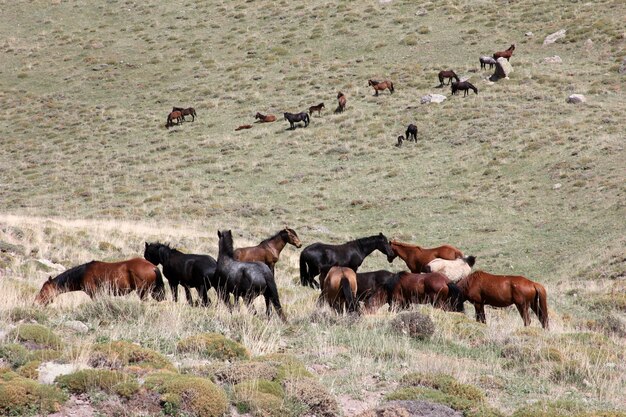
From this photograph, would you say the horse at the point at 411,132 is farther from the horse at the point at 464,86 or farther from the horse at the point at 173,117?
the horse at the point at 173,117

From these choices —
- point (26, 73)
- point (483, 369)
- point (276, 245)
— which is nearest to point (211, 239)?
point (276, 245)

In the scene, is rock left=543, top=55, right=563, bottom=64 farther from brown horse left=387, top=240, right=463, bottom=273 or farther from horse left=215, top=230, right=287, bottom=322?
horse left=215, top=230, right=287, bottom=322

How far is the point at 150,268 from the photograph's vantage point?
13977 millimetres

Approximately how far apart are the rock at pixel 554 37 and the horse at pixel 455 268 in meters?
45.8

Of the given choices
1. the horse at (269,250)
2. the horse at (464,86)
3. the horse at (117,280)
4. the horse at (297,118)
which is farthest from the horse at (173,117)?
the horse at (117,280)

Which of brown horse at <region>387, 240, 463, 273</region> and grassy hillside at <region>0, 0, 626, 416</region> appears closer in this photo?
grassy hillside at <region>0, 0, 626, 416</region>

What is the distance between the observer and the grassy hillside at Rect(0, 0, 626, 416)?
1137 cm

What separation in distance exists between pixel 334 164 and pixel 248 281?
30.4 metres

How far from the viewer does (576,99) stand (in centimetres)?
4550

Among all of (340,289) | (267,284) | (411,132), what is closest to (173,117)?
(411,132)

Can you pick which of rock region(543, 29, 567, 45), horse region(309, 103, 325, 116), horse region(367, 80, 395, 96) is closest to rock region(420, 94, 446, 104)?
horse region(367, 80, 395, 96)

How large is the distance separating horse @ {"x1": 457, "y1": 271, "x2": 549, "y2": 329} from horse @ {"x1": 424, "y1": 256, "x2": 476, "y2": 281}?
4.41 ft

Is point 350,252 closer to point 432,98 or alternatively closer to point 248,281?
point 248,281

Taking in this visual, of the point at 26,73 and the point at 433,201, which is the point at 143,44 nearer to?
the point at 26,73
